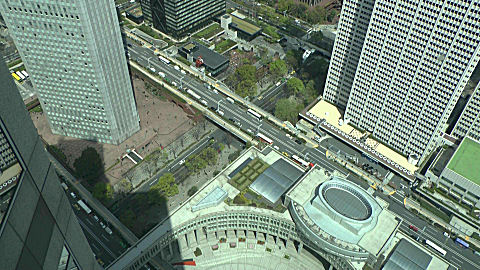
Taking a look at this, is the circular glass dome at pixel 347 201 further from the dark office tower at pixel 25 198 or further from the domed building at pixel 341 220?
the dark office tower at pixel 25 198

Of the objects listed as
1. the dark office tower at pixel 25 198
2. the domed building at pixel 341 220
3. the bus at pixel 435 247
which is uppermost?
the dark office tower at pixel 25 198

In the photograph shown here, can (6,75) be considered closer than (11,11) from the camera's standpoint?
Yes

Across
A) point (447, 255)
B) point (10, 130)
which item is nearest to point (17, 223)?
A: point (10, 130)

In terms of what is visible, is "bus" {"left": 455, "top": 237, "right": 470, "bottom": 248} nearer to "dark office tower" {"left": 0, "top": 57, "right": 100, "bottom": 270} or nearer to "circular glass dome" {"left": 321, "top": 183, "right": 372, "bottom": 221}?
"circular glass dome" {"left": 321, "top": 183, "right": 372, "bottom": 221}

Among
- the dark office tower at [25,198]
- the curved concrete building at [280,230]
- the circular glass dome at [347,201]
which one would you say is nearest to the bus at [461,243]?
Result: the curved concrete building at [280,230]

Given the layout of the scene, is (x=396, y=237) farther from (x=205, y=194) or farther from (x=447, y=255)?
(x=205, y=194)
